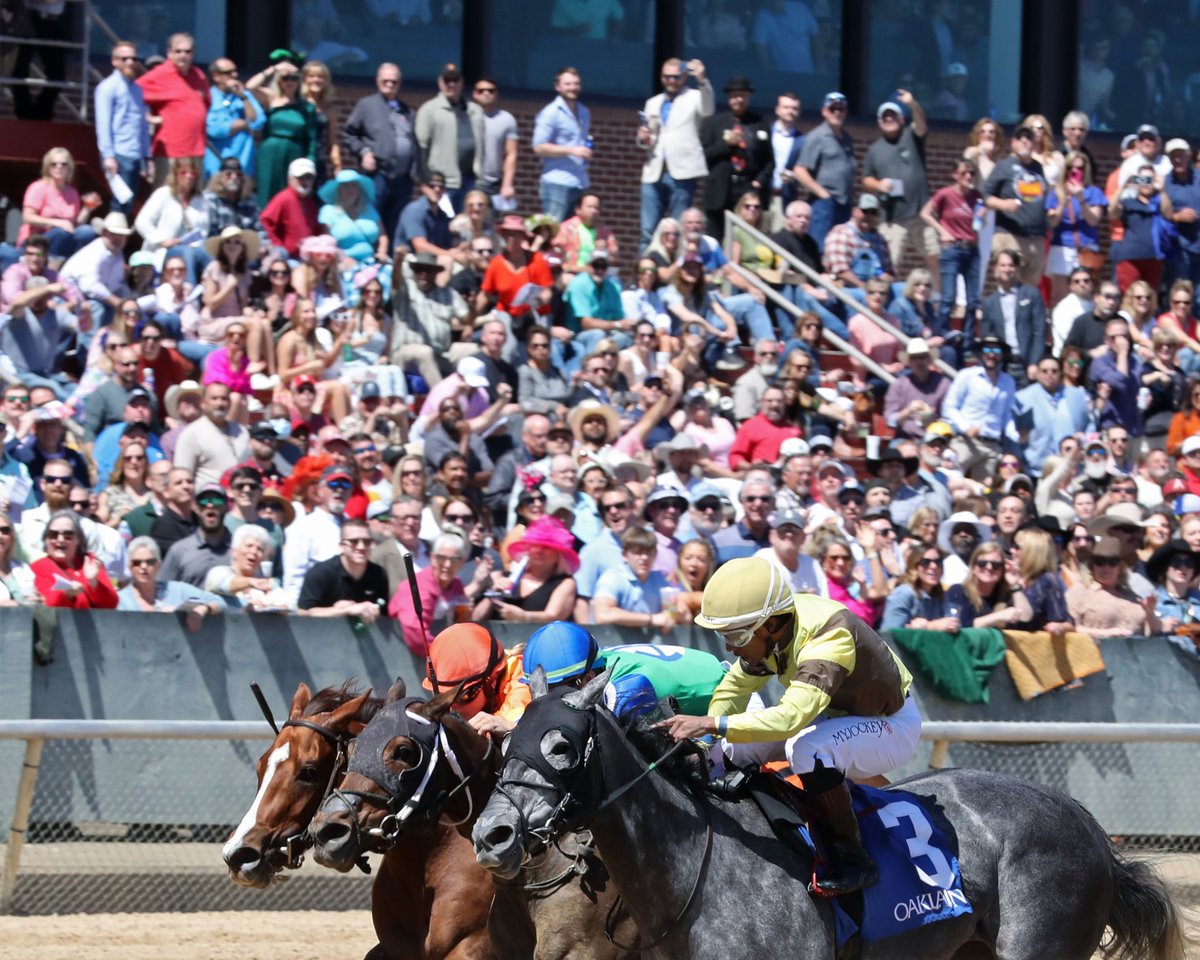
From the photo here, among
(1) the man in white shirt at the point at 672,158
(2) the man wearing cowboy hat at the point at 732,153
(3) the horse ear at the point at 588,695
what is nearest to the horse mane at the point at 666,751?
(3) the horse ear at the point at 588,695

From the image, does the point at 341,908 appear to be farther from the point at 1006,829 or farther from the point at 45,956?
the point at 1006,829

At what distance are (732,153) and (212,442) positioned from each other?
6305 mm

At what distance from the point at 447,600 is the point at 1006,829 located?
13.3 ft

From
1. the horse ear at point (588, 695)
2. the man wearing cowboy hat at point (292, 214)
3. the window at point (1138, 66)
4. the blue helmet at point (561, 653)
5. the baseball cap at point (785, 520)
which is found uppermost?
the window at point (1138, 66)

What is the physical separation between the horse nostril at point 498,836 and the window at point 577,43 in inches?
555

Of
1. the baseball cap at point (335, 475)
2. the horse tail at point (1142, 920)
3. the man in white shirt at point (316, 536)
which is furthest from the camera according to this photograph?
the baseball cap at point (335, 475)

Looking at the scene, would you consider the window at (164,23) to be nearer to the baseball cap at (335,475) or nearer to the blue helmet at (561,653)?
the baseball cap at (335,475)

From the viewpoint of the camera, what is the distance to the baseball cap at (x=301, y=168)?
14094mm

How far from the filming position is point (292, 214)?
14.1 m

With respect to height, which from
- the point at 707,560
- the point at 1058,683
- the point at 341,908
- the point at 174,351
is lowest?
the point at 341,908

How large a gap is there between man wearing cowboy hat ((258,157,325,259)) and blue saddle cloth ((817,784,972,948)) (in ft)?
28.9

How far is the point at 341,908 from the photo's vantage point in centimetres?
928

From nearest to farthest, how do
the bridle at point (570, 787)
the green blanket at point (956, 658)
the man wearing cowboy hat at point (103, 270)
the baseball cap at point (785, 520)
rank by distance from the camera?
the bridle at point (570, 787) → the green blanket at point (956, 658) → the baseball cap at point (785, 520) → the man wearing cowboy hat at point (103, 270)

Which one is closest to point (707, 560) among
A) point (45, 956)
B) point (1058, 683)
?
point (1058, 683)
